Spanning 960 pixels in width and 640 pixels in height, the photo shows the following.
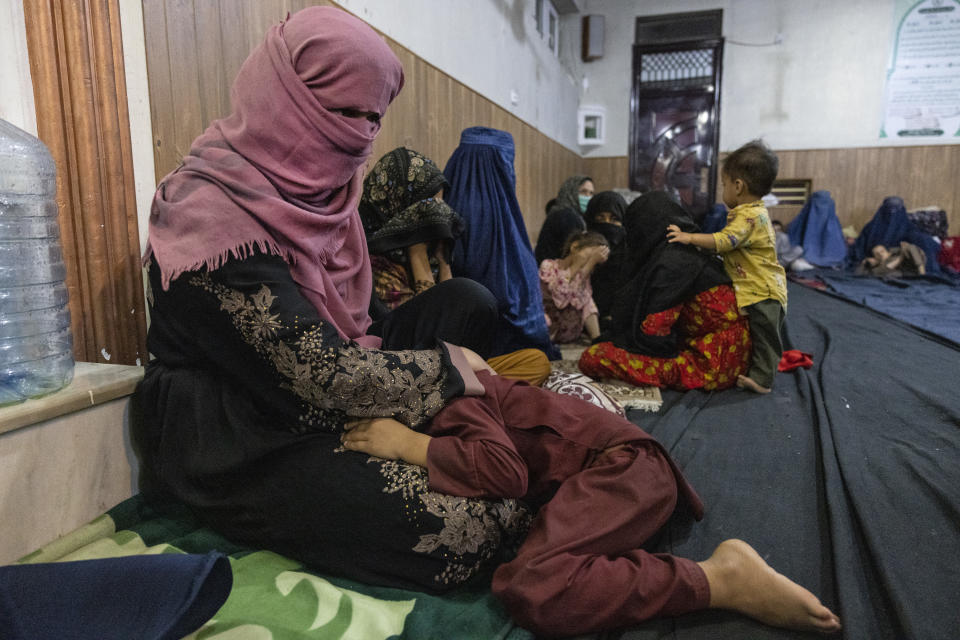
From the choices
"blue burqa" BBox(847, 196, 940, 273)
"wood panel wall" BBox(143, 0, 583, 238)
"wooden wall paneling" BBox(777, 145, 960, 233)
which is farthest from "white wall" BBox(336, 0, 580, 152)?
"blue burqa" BBox(847, 196, 940, 273)

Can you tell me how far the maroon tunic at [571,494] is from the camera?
803mm

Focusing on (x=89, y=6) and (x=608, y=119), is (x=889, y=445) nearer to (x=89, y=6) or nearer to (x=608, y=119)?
(x=89, y=6)

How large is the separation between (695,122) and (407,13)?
16.5 ft

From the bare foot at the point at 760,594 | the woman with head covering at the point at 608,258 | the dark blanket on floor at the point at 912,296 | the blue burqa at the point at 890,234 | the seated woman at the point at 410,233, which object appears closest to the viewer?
the bare foot at the point at 760,594

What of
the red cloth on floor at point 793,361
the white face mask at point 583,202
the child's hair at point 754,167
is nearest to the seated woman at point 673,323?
the child's hair at point 754,167

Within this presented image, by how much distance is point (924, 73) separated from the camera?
598cm

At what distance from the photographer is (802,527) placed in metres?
1.10

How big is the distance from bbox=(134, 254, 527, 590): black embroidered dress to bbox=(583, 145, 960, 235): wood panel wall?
669cm

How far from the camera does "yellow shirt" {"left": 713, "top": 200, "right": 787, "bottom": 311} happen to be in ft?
6.23

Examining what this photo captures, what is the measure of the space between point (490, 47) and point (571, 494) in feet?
10.8

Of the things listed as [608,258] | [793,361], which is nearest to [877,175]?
[608,258]

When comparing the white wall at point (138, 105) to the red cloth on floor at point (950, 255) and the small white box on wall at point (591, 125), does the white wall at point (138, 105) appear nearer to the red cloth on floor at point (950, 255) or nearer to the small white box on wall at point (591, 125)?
the red cloth on floor at point (950, 255)

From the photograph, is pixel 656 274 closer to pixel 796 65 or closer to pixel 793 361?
pixel 793 361

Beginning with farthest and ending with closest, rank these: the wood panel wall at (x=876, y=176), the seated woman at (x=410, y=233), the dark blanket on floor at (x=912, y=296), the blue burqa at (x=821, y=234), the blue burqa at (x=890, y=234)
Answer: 1. the wood panel wall at (x=876, y=176)
2. the blue burqa at (x=821, y=234)
3. the blue burqa at (x=890, y=234)
4. the dark blanket on floor at (x=912, y=296)
5. the seated woman at (x=410, y=233)
